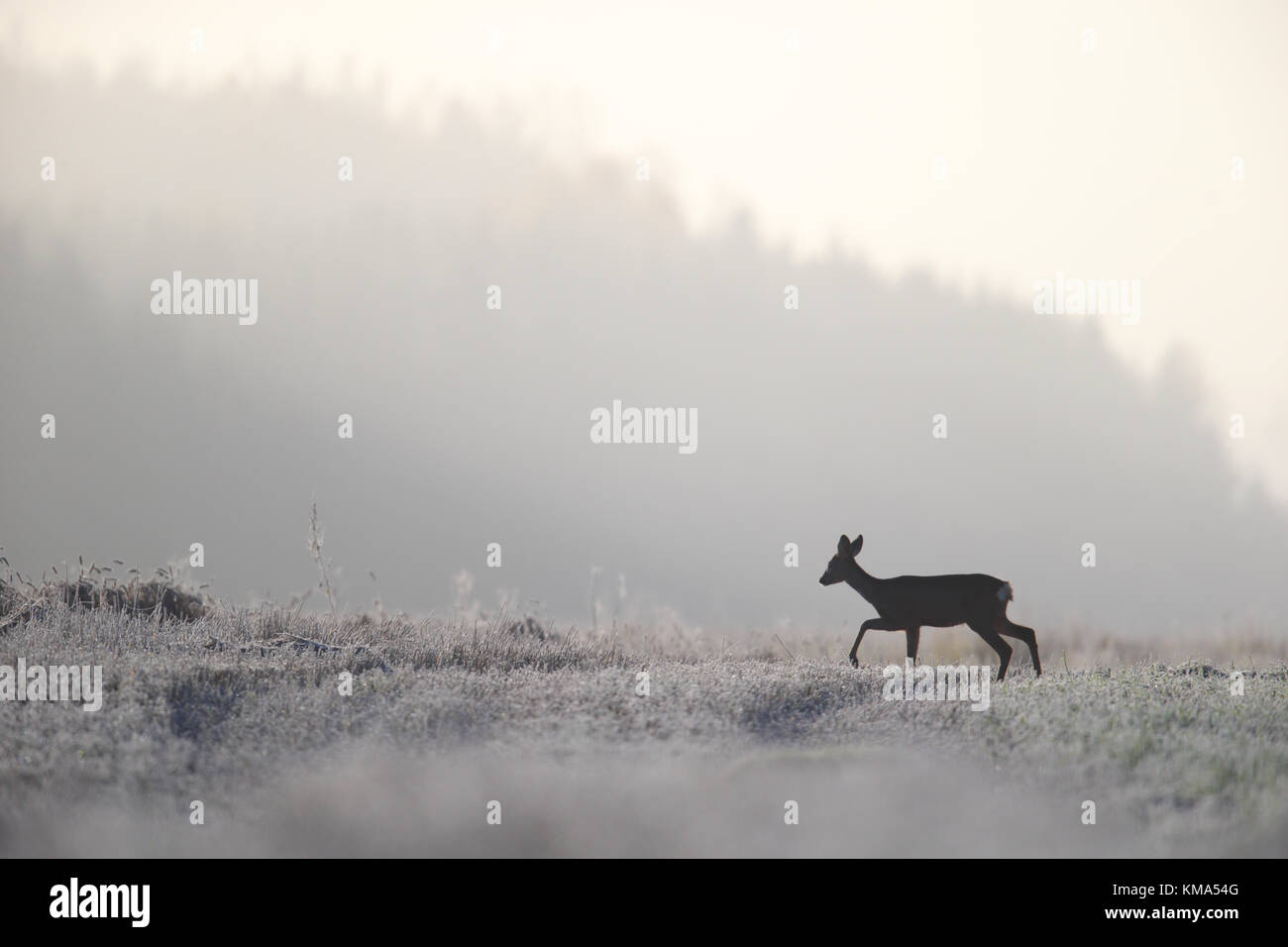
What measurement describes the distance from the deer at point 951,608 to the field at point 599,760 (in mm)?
523

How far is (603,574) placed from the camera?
1428cm

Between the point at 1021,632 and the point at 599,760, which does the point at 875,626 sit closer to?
the point at 1021,632

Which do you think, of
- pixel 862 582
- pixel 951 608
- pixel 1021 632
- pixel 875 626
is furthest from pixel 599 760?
pixel 1021 632

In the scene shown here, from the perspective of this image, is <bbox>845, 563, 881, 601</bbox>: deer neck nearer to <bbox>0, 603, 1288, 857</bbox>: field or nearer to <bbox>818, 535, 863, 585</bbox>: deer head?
<bbox>818, 535, 863, 585</bbox>: deer head

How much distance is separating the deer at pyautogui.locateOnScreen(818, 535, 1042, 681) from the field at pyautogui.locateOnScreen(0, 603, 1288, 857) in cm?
52

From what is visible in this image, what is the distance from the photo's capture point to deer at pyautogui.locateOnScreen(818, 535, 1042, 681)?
398 inches

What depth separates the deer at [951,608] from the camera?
→ 10.1 m

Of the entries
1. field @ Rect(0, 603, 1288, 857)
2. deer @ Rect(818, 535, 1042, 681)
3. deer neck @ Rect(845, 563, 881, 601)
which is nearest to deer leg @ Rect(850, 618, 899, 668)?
deer @ Rect(818, 535, 1042, 681)

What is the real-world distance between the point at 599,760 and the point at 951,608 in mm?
4223

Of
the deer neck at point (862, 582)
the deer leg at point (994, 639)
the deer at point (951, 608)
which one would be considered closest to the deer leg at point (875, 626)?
the deer at point (951, 608)

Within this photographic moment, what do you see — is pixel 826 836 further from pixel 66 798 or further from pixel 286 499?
pixel 286 499

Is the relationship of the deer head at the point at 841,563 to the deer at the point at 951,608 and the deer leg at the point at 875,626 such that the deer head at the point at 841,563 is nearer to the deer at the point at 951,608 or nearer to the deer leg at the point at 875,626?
the deer at the point at 951,608

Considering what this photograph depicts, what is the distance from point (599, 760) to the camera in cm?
733
